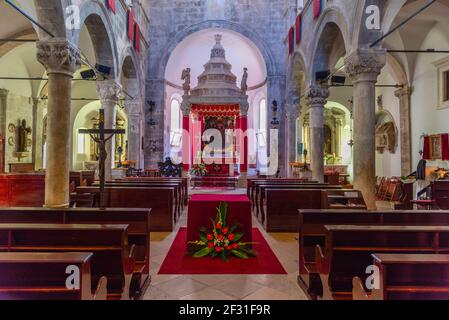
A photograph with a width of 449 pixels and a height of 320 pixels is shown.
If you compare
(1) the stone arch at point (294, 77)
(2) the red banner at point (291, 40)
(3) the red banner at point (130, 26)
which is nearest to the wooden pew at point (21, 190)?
(3) the red banner at point (130, 26)

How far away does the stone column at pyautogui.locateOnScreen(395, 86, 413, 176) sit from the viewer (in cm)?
1129

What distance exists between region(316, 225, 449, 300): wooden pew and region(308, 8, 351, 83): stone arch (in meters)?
5.75

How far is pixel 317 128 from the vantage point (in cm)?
999

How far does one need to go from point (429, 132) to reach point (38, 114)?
15.7 meters

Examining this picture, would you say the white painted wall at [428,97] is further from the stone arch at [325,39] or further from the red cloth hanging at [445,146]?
the stone arch at [325,39]

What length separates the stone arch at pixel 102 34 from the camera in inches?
308

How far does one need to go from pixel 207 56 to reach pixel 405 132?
35.6 feet

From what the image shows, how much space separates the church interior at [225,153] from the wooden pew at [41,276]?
11mm

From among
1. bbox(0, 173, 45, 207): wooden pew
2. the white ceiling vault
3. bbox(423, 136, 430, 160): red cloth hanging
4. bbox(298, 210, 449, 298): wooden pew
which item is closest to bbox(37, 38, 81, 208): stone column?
bbox(0, 173, 45, 207): wooden pew

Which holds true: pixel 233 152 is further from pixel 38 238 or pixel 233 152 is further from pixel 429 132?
pixel 38 238

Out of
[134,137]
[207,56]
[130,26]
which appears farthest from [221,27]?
[134,137]

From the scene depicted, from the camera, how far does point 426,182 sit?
9.06m

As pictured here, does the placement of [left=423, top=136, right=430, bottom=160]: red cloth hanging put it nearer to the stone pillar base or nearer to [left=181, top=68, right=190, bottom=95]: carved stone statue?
the stone pillar base
